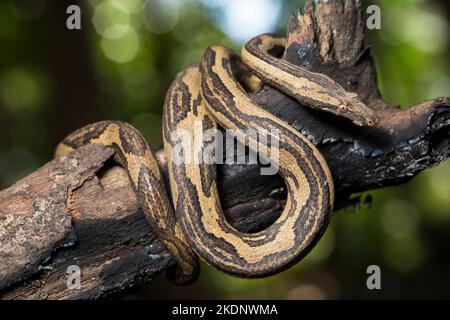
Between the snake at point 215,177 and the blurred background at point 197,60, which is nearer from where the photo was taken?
the snake at point 215,177

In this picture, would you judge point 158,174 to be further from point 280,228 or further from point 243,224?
point 280,228

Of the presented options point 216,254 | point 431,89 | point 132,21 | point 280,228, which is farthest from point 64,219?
point 431,89

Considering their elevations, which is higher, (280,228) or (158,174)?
(158,174)

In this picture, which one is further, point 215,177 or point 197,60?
point 197,60

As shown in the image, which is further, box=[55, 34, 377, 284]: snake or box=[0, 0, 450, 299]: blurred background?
box=[0, 0, 450, 299]: blurred background
